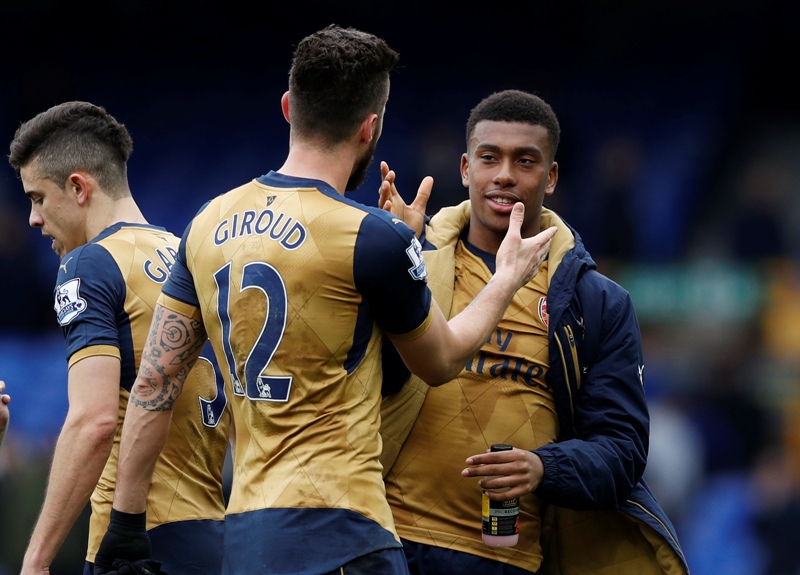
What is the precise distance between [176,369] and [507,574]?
1.41 meters

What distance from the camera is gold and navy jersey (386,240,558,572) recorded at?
4059mm

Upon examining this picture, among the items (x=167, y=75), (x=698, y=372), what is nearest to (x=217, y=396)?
(x=698, y=372)

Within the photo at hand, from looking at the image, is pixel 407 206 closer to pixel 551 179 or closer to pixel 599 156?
pixel 551 179

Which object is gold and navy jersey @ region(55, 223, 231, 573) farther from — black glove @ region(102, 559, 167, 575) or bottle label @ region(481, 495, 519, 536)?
bottle label @ region(481, 495, 519, 536)

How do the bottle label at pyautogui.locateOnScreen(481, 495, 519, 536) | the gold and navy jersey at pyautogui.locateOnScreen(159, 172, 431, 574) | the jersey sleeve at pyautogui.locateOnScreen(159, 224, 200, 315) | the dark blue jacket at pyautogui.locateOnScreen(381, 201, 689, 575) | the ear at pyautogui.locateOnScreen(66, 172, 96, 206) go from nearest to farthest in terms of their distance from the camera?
the gold and navy jersey at pyautogui.locateOnScreen(159, 172, 431, 574) < the jersey sleeve at pyautogui.locateOnScreen(159, 224, 200, 315) < the bottle label at pyautogui.locateOnScreen(481, 495, 519, 536) < the dark blue jacket at pyautogui.locateOnScreen(381, 201, 689, 575) < the ear at pyautogui.locateOnScreen(66, 172, 96, 206)

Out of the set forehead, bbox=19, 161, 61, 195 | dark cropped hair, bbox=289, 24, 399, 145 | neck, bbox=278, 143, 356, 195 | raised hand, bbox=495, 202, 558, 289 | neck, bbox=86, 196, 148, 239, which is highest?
dark cropped hair, bbox=289, 24, 399, 145

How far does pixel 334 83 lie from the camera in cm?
329

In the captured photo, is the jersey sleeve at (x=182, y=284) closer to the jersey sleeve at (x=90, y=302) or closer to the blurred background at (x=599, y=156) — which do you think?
the jersey sleeve at (x=90, y=302)

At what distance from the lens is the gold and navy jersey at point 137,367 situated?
3980 mm

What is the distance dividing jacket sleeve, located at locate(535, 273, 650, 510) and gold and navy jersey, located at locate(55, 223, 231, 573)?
1.25 meters

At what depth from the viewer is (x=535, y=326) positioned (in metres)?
4.19

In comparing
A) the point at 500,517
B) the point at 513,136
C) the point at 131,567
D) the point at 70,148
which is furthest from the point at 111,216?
the point at 500,517

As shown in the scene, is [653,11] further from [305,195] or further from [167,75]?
[305,195]

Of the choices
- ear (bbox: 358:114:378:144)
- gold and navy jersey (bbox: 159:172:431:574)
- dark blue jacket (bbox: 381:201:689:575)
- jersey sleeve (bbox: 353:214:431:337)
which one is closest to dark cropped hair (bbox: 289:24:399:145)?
ear (bbox: 358:114:378:144)
